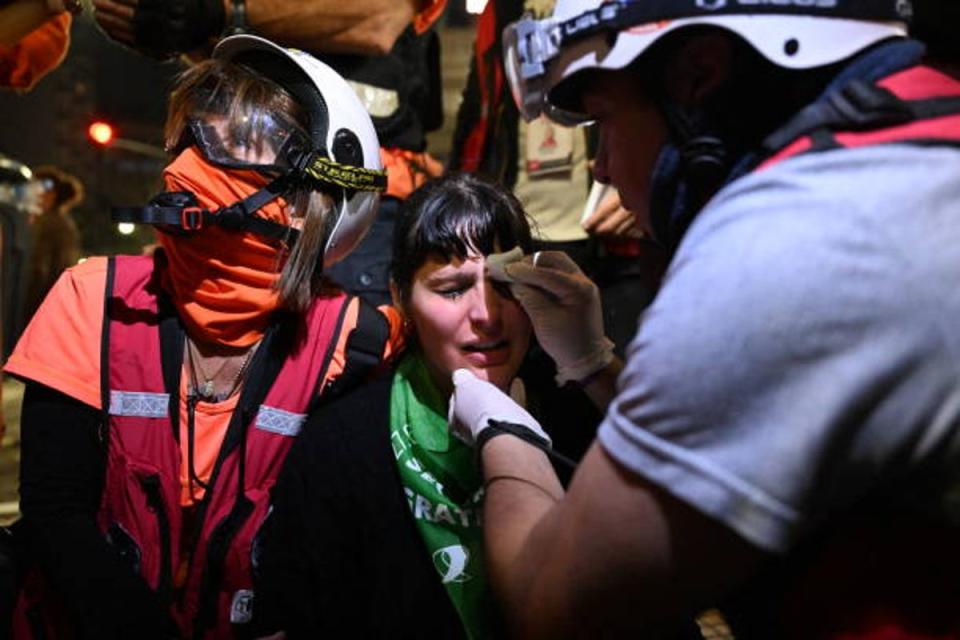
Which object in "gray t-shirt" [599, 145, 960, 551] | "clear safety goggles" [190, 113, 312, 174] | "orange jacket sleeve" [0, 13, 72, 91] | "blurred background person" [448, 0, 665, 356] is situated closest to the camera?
"gray t-shirt" [599, 145, 960, 551]

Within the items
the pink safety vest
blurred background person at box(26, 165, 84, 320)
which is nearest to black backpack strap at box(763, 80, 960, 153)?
the pink safety vest

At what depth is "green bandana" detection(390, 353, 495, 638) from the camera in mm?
1939

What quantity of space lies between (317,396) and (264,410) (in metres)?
0.13

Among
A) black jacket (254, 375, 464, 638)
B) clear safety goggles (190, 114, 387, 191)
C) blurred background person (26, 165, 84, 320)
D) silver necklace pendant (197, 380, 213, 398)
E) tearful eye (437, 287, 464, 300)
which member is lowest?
blurred background person (26, 165, 84, 320)

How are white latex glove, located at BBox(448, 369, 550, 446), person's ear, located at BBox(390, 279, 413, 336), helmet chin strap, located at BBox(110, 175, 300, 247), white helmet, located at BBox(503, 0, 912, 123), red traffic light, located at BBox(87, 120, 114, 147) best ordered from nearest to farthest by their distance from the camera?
1. white helmet, located at BBox(503, 0, 912, 123)
2. white latex glove, located at BBox(448, 369, 550, 446)
3. helmet chin strap, located at BBox(110, 175, 300, 247)
4. person's ear, located at BBox(390, 279, 413, 336)
5. red traffic light, located at BBox(87, 120, 114, 147)

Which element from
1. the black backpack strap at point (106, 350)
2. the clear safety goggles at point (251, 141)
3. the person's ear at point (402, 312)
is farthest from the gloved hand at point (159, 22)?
the person's ear at point (402, 312)

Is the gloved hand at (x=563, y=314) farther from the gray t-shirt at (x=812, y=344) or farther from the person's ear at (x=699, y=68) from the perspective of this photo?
the gray t-shirt at (x=812, y=344)

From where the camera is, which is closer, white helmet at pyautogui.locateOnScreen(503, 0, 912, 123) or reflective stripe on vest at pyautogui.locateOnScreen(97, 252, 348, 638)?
white helmet at pyautogui.locateOnScreen(503, 0, 912, 123)

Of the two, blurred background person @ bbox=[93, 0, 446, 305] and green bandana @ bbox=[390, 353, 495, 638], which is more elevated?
blurred background person @ bbox=[93, 0, 446, 305]

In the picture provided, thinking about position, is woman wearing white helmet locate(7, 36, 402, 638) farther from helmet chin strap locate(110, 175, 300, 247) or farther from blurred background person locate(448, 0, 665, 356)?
blurred background person locate(448, 0, 665, 356)

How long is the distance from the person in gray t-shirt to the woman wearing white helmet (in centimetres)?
91

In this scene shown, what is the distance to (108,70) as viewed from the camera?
1131cm

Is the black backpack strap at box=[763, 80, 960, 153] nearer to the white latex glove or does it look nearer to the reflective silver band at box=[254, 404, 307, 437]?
the white latex glove

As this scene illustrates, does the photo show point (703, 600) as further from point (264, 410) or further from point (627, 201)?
point (264, 410)
